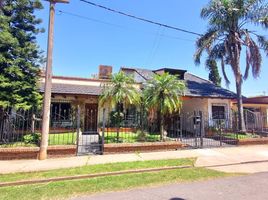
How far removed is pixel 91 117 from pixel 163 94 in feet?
26.8

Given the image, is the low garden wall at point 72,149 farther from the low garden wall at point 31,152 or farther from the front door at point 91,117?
the front door at point 91,117

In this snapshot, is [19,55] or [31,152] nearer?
[31,152]

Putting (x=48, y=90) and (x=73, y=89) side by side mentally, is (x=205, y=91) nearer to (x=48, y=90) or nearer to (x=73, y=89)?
(x=73, y=89)

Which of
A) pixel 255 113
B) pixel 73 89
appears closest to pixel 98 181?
pixel 73 89

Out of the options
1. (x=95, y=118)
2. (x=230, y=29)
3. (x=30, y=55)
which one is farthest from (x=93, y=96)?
(x=230, y=29)

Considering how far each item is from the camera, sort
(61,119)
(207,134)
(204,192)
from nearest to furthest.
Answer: (204,192) → (207,134) → (61,119)

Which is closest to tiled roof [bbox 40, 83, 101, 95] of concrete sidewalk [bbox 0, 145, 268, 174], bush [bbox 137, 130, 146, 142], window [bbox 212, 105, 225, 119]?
bush [bbox 137, 130, 146, 142]

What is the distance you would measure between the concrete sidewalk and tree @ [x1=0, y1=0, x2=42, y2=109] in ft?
11.6

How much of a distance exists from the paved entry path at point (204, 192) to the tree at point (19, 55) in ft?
25.1

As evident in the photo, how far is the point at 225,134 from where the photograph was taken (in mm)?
15258

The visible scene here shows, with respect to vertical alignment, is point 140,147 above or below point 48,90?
below

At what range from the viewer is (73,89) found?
1802 cm

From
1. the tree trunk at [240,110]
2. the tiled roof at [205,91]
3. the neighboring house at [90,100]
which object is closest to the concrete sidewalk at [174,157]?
the tree trunk at [240,110]

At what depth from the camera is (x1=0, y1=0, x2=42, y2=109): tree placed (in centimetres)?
1128
